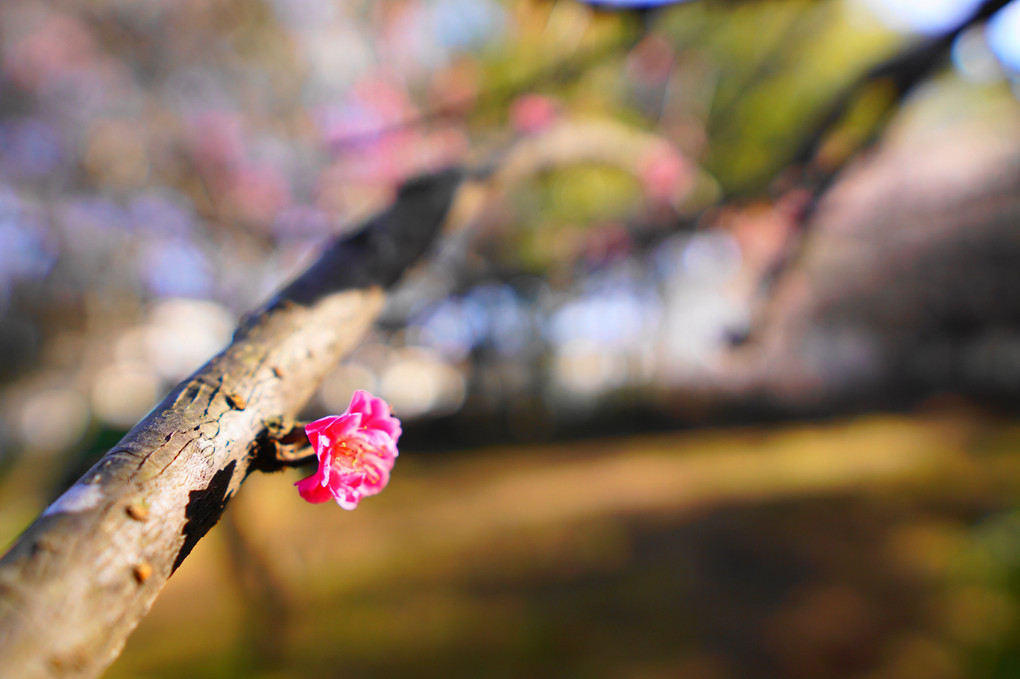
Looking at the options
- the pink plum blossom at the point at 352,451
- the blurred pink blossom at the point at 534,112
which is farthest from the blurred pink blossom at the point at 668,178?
the pink plum blossom at the point at 352,451

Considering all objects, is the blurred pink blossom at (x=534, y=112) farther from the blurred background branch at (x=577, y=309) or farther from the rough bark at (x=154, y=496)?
the rough bark at (x=154, y=496)

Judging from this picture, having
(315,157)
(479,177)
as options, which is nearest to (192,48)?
(315,157)

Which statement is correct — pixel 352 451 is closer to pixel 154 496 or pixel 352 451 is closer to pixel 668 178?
pixel 154 496

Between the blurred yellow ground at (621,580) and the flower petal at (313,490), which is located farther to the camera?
the blurred yellow ground at (621,580)

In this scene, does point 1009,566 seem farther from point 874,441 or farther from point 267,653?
point 267,653

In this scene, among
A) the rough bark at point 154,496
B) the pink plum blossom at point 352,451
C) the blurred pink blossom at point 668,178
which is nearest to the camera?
the rough bark at point 154,496

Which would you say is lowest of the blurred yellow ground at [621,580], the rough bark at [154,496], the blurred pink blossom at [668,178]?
the rough bark at [154,496]

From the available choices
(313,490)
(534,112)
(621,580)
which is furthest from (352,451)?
(621,580)
